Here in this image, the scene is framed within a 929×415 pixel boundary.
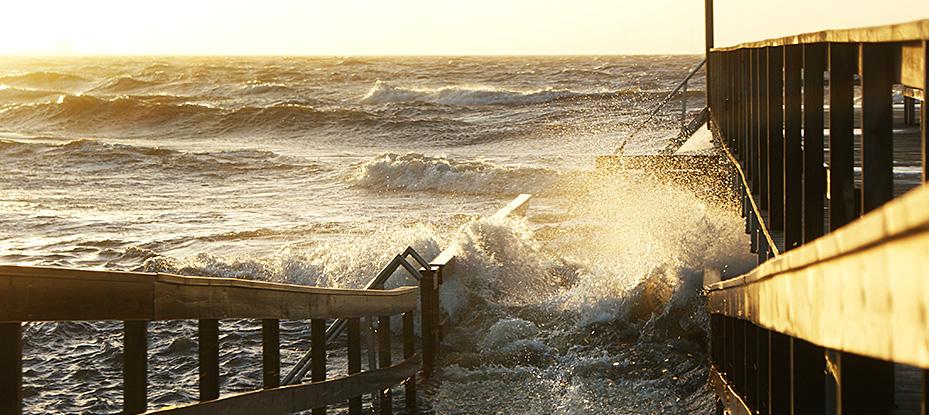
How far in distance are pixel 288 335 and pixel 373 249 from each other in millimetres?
2122

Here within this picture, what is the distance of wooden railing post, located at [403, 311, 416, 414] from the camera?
764 centimetres

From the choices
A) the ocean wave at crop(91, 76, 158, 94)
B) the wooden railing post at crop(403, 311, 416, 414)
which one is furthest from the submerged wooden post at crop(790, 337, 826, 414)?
the ocean wave at crop(91, 76, 158, 94)

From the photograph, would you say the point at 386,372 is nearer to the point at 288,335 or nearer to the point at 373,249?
the point at 288,335

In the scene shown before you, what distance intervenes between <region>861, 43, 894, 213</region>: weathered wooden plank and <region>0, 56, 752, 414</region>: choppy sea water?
5.13 metres

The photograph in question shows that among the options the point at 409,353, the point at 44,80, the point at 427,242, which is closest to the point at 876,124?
the point at 409,353

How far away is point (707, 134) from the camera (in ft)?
57.4

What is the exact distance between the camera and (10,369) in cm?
263

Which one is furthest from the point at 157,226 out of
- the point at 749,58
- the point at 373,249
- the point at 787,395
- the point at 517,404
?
the point at 787,395

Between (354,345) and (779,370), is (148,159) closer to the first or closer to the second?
(354,345)

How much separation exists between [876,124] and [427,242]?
960cm

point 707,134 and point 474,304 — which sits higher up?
point 707,134

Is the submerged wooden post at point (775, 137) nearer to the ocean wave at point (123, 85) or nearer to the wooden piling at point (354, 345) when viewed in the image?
the wooden piling at point (354, 345)

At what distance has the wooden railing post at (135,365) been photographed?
10.0 feet

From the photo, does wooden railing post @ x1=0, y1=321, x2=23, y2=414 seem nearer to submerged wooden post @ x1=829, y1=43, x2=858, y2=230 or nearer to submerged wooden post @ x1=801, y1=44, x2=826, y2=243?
submerged wooden post @ x1=829, y1=43, x2=858, y2=230
